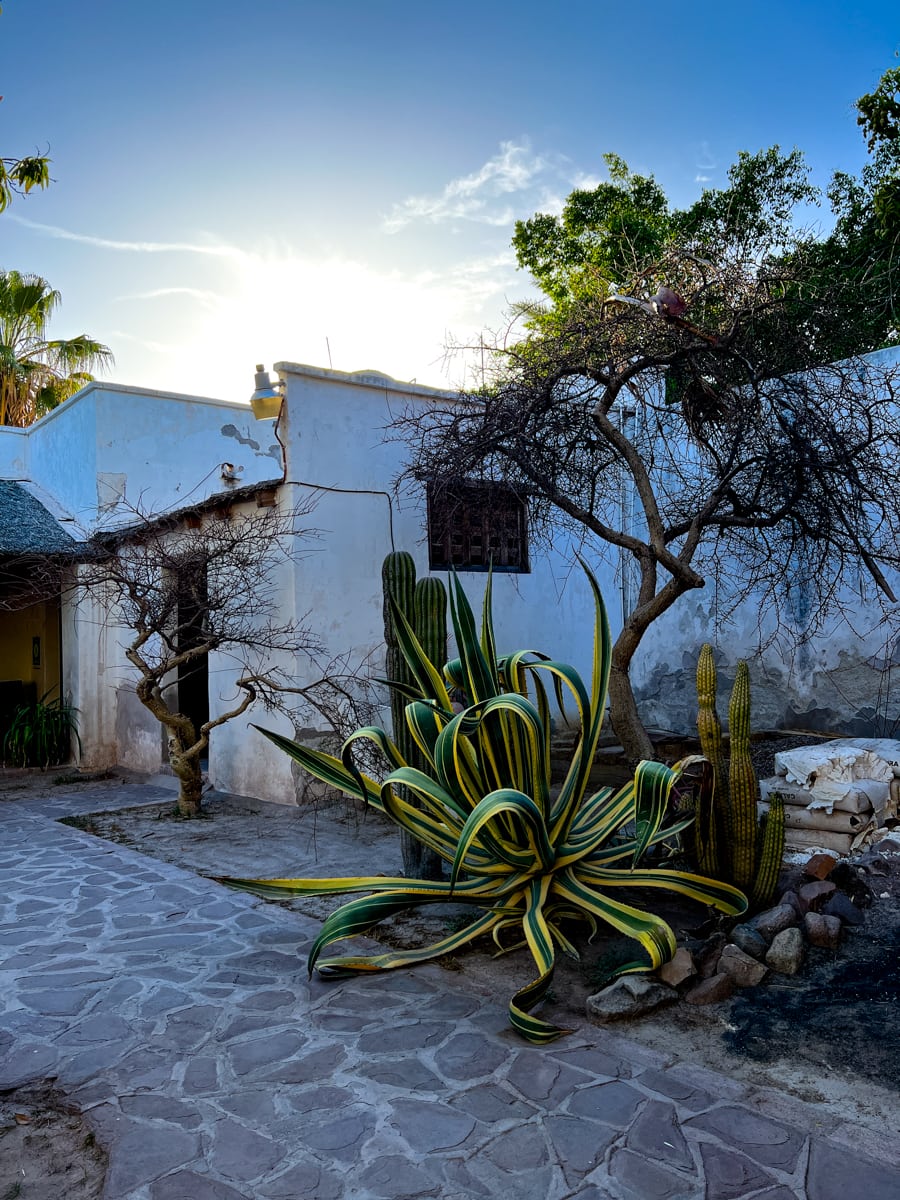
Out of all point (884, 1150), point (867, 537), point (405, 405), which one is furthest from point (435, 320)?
point (884, 1150)

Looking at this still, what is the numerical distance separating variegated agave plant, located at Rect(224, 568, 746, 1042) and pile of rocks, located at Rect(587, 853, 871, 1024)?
0.41 ft

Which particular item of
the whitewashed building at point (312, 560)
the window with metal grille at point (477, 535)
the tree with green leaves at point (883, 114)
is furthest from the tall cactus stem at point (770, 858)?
the tree with green leaves at point (883, 114)

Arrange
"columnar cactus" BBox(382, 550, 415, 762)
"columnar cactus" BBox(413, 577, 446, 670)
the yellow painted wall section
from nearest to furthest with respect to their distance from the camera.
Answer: "columnar cactus" BBox(382, 550, 415, 762), "columnar cactus" BBox(413, 577, 446, 670), the yellow painted wall section

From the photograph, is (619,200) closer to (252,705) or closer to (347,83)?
(347,83)

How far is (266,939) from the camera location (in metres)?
4.36

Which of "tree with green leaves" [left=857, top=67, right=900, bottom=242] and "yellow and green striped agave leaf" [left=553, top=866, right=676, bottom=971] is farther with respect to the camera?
"tree with green leaves" [left=857, top=67, right=900, bottom=242]

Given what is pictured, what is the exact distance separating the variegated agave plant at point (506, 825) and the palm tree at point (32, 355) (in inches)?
667

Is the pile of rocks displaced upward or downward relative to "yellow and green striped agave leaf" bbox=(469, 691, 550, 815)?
downward

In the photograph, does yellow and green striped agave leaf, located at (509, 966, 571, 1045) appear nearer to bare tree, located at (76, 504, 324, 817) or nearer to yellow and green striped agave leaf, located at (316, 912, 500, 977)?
yellow and green striped agave leaf, located at (316, 912, 500, 977)

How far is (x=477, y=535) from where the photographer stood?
9.16 m

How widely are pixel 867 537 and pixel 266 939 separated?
4.51 metres

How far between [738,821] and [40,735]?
29.1ft

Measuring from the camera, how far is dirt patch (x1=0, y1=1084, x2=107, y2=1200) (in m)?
2.39

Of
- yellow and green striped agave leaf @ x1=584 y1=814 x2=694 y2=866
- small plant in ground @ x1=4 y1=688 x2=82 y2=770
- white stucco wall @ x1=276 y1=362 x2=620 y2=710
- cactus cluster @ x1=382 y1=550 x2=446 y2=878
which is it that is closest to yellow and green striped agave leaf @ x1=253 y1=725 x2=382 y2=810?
cactus cluster @ x1=382 y1=550 x2=446 y2=878
